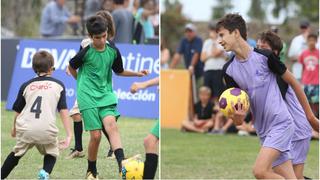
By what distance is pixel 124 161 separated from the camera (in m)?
7.86

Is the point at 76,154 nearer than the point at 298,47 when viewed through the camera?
Yes

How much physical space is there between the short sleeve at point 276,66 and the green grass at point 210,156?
313cm

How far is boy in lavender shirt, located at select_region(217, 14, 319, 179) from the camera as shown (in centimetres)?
715

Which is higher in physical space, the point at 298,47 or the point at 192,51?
the point at 298,47

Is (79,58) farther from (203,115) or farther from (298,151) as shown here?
(203,115)

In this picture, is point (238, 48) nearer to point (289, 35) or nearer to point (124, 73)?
point (124, 73)

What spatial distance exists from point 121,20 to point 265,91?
330 inches

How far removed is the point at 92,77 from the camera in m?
8.57

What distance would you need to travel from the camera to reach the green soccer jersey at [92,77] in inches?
336

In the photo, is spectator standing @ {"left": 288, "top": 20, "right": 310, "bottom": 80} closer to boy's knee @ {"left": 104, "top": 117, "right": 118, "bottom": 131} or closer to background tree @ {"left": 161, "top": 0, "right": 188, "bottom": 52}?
boy's knee @ {"left": 104, "top": 117, "right": 118, "bottom": 131}

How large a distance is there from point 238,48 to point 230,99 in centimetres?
45

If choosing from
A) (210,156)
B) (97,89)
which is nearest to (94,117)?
(97,89)

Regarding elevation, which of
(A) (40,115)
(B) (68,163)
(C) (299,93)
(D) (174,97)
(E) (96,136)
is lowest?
(D) (174,97)

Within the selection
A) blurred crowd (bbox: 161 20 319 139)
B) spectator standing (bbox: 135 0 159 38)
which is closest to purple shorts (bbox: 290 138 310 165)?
blurred crowd (bbox: 161 20 319 139)
